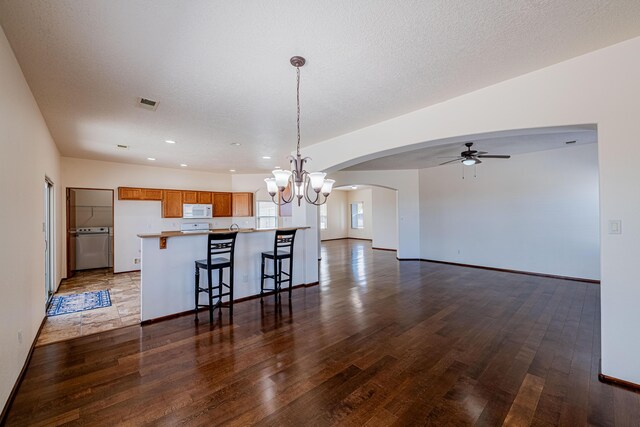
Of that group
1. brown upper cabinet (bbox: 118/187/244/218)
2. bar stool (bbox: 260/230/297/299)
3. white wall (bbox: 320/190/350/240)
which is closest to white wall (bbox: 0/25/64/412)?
bar stool (bbox: 260/230/297/299)

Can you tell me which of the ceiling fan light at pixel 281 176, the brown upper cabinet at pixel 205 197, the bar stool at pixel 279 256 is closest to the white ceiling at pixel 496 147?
the ceiling fan light at pixel 281 176

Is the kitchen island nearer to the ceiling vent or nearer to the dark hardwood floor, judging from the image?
the dark hardwood floor

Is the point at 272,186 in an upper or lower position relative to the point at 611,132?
lower

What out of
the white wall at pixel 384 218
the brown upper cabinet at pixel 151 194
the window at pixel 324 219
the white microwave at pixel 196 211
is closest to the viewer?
the brown upper cabinet at pixel 151 194

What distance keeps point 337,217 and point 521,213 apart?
8527mm

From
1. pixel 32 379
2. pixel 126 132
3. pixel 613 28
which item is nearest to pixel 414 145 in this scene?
pixel 613 28

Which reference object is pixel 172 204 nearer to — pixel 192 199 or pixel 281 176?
pixel 192 199

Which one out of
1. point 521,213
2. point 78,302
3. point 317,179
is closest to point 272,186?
point 317,179

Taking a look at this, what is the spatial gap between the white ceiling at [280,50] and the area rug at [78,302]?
2.73m

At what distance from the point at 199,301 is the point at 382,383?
2.92m

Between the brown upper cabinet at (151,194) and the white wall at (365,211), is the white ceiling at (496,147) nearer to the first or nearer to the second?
the brown upper cabinet at (151,194)

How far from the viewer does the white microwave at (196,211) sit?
730 cm

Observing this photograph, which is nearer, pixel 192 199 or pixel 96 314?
pixel 96 314

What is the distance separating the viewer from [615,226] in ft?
7.34
